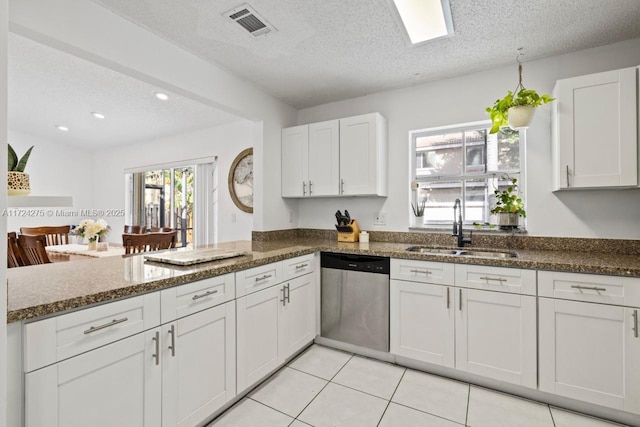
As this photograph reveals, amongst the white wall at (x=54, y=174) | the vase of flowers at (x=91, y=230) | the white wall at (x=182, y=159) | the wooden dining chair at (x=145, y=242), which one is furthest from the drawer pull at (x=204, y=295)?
the white wall at (x=54, y=174)

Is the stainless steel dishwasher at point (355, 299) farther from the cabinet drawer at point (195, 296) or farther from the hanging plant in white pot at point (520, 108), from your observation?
the hanging plant in white pot at point (520, 108)

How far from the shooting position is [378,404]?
1.88 meters

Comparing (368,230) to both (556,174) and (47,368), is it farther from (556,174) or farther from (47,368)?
(47,368)

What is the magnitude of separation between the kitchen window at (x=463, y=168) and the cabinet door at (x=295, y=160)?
3.55 feet

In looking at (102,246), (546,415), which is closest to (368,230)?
(546,415)

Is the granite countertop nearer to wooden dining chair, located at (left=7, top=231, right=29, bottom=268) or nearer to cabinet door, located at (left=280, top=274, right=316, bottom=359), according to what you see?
cabinet door, located at (left=280, top=274, right=316, bottom=359)

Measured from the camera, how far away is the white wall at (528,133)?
2.19 metres

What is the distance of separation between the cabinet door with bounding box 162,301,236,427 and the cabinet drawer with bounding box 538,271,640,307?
1.90 meters

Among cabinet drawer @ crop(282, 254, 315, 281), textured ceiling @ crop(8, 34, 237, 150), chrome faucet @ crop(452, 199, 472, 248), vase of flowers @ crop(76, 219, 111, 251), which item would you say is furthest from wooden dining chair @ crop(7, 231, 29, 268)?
chrome faucet @ crop(452, 199, 472, 248)

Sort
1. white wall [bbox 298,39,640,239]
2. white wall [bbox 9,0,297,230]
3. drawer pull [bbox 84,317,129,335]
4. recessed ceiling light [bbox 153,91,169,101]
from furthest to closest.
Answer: recessed ceiling light [bbox 153,91,169,101]
white wall [bbox 298,39,640,239]
white wall [bbox 9,0,297,230]
drawer pull [bbox 84,317,129,335]

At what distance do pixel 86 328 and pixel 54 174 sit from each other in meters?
5.88

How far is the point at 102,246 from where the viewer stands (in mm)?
3484

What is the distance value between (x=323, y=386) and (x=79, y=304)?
156 cm

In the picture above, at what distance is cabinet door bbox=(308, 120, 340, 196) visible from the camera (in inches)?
117
